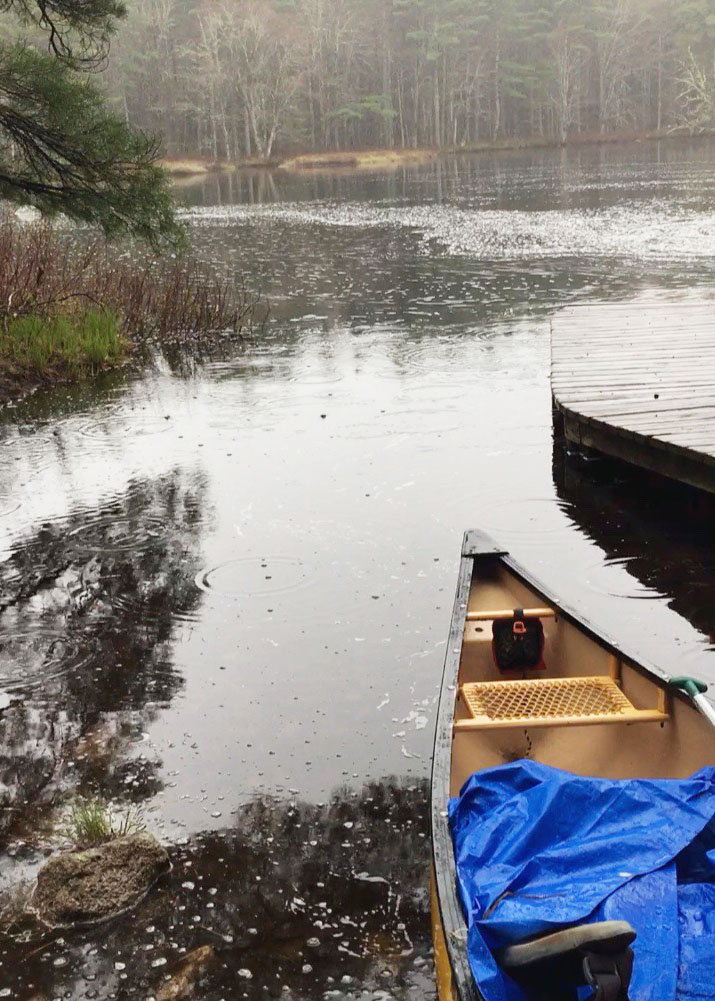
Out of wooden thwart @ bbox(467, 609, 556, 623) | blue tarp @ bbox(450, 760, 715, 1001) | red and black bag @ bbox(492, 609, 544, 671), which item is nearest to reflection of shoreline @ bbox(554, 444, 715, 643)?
wooden thwart @ bbox(467, 609, 556, 623)

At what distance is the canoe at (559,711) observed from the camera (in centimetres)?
366

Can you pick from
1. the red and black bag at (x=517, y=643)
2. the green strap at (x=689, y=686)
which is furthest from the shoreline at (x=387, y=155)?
the green strap at (x=689, y=686)

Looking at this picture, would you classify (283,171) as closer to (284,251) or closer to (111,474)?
(284,251)

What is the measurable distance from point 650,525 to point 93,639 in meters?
4.08

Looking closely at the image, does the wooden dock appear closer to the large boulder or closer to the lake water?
the lake water

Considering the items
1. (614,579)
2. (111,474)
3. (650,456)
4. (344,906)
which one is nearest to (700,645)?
(614,579)

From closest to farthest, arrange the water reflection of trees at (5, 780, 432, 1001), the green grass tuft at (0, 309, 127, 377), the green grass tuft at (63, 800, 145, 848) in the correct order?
the water reflection of trees at (5, 780, 432, 1001) → the green grass tuft at (63, 800, 145, 848) → the green grass tuft at (0, 309, 127, 377)

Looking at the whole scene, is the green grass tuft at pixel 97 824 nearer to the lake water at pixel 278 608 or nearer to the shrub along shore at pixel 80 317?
the lake water at pixel 278 608

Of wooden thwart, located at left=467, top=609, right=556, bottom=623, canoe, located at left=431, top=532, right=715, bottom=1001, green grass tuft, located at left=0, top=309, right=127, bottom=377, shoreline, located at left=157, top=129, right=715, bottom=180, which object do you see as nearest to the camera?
canoe, located at left=431, top=532, right=715, bottom=1001

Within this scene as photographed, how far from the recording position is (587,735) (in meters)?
4.07

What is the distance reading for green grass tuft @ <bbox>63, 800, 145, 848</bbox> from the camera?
4.12 m

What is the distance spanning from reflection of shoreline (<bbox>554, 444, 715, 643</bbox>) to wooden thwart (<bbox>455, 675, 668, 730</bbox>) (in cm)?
184

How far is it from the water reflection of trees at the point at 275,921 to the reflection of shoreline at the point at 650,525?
8.76 ft

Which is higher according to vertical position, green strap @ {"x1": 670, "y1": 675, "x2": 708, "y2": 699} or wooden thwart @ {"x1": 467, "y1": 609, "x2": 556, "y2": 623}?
green strap @ {"x1": 670, "y1": 675, "x2": 708, "y2": 699}
